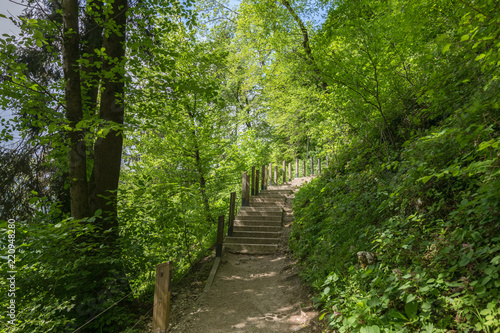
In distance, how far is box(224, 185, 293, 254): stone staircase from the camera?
8555mm

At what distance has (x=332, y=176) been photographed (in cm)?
827

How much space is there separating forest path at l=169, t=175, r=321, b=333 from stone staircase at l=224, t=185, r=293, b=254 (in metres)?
0.79

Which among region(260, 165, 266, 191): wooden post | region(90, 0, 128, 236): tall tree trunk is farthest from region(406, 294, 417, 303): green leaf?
region(260, 165, 266, 191): wooden post

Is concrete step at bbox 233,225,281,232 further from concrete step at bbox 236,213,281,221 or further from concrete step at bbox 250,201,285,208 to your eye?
concrete step at bbox 250,201,285,208

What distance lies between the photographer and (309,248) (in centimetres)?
635

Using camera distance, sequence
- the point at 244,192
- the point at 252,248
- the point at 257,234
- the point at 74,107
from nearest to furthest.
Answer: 1. the point at 74,107
2. the point at 252,248
3. the point at 257,234
4. the point at 244,192

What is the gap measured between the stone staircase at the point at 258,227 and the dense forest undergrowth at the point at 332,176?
1.08m

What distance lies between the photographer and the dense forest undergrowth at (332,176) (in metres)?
2.72

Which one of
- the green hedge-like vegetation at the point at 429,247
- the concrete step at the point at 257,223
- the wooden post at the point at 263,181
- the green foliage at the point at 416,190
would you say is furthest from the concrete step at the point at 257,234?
the wooden post at the point at 263,181

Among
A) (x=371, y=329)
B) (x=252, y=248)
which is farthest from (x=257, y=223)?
(x=371, y=329)

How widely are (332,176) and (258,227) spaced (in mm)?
2969

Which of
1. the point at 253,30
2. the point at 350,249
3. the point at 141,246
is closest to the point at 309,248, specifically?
the point at 350,249

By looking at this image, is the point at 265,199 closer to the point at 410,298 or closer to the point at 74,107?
the point at 74,107

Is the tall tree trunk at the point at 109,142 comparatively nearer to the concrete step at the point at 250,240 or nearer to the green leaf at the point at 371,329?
the concrete step at the point at 250,240
